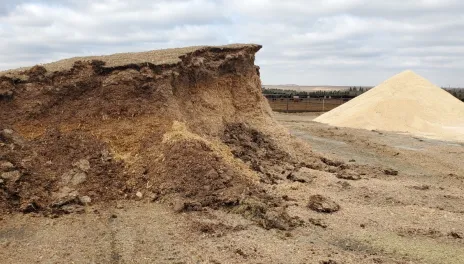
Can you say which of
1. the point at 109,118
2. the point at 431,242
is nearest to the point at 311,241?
the point at 431,242

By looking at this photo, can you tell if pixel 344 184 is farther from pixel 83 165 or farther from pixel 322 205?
pixel 83 165

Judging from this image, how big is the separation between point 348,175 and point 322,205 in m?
2.70

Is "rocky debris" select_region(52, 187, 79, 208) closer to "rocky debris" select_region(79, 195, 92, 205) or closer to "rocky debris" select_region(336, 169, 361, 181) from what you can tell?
"rocky debris" select_region(79, 195, 92, 205)

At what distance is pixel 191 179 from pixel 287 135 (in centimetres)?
440

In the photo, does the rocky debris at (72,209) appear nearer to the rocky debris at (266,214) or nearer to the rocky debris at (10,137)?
the rocky debris at (10,137)

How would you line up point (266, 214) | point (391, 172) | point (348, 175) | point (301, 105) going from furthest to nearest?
point (301, 105), point (391, 172), point (348, 175), point (266, 214)

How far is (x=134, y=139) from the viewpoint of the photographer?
8.62 meters

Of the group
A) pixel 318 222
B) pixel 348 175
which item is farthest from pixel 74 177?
pixel 348 175

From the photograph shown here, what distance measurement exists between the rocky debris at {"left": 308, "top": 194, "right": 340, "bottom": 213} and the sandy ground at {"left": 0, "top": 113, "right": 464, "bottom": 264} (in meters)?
0.11

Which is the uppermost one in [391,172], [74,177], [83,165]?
[83,165]

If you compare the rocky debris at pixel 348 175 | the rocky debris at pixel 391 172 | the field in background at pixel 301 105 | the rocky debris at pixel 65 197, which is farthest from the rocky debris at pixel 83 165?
the field in background at pixel 301 105

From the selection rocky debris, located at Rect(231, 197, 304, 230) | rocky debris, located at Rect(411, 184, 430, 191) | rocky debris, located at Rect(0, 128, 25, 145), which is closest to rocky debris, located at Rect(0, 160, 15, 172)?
rocky debris, located at Rect(0, 128, 25, 145)

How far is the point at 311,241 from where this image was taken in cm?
641

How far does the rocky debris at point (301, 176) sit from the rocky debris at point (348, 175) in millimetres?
667
